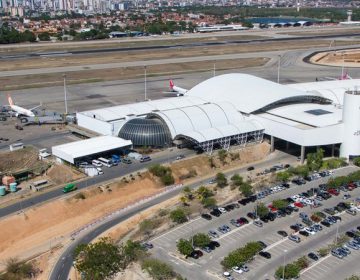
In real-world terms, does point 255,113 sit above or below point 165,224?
above

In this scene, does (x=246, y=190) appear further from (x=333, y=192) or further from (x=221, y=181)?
(x=333, y=192)

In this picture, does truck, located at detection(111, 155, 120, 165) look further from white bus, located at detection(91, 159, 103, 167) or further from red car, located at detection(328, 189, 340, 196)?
red car, located at detection(328, 189, 340, 196)

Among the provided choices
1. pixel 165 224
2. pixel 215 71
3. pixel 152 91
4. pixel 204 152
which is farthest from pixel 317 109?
pixel 215 71

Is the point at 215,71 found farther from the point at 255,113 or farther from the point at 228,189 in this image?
the point at 228,189

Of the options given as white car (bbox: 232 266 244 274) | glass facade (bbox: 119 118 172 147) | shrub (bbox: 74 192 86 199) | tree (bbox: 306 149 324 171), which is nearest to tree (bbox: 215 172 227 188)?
tree (bbox: 306 149 324 171)

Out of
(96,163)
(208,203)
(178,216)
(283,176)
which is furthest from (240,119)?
(178,216)

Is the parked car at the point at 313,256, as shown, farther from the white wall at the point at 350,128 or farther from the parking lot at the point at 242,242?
the white wall at the point at 350,128
